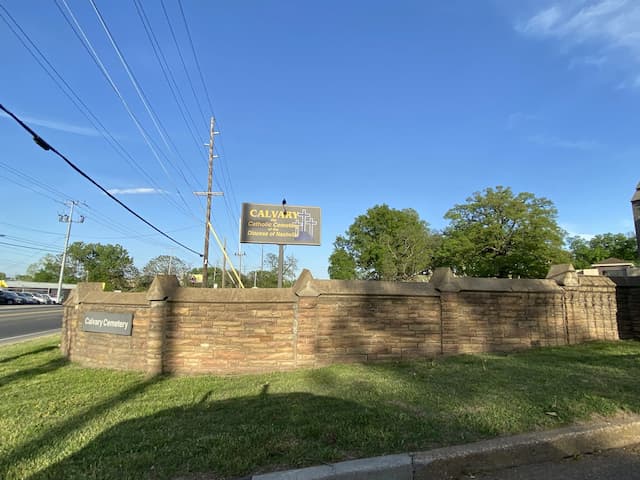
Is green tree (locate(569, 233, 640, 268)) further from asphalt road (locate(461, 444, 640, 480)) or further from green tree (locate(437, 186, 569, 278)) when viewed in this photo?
asphalt road (locate(461, 444, 640, 480))

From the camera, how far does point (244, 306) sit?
7.03m

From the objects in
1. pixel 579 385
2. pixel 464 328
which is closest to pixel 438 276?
pixel 464 328

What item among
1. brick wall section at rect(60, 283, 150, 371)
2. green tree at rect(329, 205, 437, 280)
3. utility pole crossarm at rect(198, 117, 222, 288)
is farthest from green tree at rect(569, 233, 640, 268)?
brick wall section at rect(60, 283, 150, 371)

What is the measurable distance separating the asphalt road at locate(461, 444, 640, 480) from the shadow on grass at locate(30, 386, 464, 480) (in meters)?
0.74

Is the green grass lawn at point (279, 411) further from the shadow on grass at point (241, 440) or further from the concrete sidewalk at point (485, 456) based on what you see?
the concrete sidewalk at point (485, 456)

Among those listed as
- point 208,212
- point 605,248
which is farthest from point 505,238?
point 605,248

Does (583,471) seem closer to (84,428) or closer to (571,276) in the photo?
(84,428)

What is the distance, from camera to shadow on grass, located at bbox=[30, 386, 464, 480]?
333cm

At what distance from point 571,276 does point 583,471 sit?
6.73m

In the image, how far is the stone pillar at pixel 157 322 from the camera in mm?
6816

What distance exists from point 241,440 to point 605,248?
95391mm

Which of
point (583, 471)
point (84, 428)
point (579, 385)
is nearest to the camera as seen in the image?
point (583, 471)

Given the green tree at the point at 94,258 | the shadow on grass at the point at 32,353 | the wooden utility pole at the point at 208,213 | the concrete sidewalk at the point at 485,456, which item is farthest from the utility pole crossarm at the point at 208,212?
the green tree at the point at 94,258

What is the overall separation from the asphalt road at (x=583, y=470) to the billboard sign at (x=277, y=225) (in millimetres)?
14712
